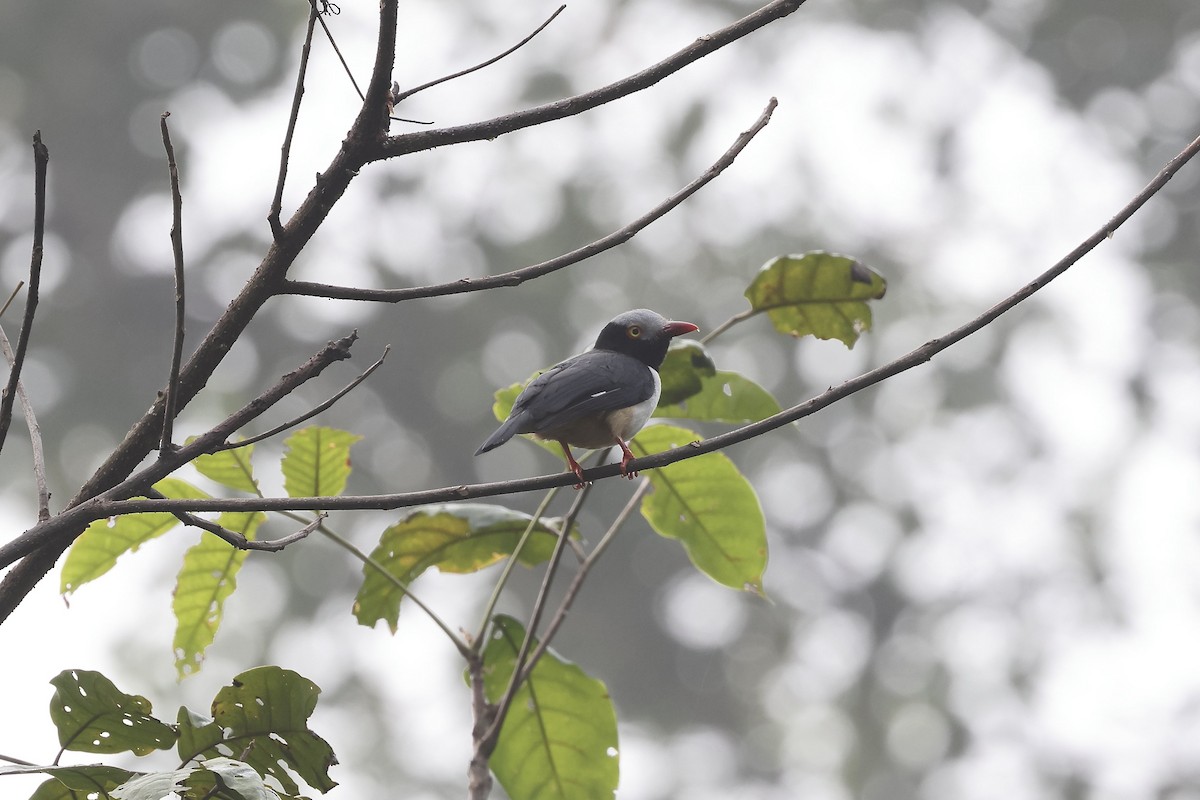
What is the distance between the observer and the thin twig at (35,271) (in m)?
1.33

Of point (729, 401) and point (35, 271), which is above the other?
point (729, 401)

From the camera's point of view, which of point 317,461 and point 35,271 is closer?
point 35,271

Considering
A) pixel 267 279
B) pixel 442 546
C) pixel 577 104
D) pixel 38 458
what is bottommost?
pixel 38 458

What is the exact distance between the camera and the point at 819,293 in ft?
9.70

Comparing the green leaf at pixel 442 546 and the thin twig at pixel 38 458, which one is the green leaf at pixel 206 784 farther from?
the green leaf at pixel 442 546

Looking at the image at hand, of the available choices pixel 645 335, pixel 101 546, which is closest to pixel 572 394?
pixel 645 335

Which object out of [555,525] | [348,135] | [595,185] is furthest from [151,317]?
[348,135]

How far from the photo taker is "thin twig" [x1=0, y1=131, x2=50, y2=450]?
1332mm

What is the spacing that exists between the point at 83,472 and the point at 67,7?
6779 millimetres

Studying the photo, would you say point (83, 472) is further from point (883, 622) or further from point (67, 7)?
point (883, 622)

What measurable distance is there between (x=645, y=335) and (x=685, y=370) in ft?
2.98

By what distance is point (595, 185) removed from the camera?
56.9 feet

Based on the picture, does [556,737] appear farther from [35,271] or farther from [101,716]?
[35,271]

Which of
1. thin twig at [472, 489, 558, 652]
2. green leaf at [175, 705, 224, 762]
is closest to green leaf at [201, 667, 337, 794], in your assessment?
green leaf at [175, 705, 224, 762]
